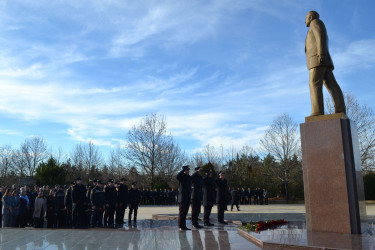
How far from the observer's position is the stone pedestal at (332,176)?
6957 mm

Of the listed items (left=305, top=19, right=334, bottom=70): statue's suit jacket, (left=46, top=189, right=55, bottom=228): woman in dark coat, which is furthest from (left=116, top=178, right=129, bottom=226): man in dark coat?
(left=305, top=19, right=334, bottom=70): statue's suit jacket

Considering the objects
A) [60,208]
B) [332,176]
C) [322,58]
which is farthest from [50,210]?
[322,58]

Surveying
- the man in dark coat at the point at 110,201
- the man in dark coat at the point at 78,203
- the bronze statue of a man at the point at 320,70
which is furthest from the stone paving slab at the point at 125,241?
the bronze statue of a man at the point at 320,70

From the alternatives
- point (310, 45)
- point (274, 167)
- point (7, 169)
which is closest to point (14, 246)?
point (310, 45)

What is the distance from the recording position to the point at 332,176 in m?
7.23

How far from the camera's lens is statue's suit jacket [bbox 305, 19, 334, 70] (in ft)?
26.3

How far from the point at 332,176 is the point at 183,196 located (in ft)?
13.3

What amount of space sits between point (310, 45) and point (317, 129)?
2.37 meters

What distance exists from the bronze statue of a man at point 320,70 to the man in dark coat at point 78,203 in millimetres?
8486

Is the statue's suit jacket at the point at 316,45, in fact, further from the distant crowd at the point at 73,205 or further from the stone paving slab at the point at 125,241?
the distant crowd at the point at 73,205

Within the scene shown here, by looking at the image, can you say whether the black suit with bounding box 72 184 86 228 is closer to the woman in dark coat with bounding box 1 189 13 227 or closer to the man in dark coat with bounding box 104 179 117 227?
→ the man in dark coat with bounding box 104 179 117 227

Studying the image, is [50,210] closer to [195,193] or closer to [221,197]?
Answer: [195,193]

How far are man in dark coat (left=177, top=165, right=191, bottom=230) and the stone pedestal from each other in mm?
3324

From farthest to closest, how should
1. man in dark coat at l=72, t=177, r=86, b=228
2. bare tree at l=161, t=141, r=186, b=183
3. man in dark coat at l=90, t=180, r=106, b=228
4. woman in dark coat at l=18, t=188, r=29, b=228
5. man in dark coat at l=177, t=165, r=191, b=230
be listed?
bare tree at l=161, t=141, r=186, b=183 → woman in dark coat at l=18, t=188, r=29, b=228 → man in dark coat at l=72, t=177, r=86, b=228 → man in dark coat at l=90, t=180, r=106, b=228 → man in dark coat at l=177, t=165, r=191, b=230
